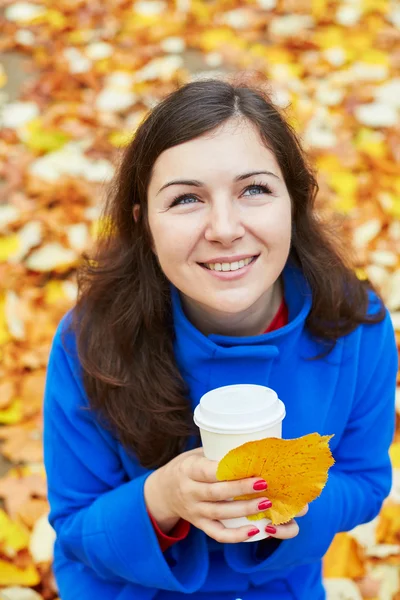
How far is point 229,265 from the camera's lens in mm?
1444

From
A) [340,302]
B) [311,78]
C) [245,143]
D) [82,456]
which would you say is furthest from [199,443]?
[311,78]

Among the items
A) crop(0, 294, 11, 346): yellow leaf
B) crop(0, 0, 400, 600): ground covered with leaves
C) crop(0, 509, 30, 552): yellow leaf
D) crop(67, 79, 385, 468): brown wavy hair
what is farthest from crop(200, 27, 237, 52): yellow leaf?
crop(0, 509, 30, 552): yellow leaf

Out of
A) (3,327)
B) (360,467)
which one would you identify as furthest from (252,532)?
(3,327)

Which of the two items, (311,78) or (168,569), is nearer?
(168,569)

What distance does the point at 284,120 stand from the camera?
1589mm

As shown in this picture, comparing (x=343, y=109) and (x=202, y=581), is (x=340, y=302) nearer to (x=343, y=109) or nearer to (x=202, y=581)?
(x=202, y=581)

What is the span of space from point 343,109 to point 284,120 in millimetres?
2372

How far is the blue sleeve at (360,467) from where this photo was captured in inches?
64.1

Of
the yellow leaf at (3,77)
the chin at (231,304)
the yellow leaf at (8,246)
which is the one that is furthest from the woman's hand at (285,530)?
the yellow leaf at (3,77)

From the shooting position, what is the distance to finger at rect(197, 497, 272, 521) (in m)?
1.34

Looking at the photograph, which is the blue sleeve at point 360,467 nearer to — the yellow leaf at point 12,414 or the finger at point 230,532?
the finger at point 230,532

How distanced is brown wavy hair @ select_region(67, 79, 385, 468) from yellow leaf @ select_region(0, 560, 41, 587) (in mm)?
652

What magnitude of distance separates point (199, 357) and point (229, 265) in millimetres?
229

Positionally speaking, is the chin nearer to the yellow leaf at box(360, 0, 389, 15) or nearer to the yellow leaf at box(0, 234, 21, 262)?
the yellow leaf at box(0, 234, 21, 262)
